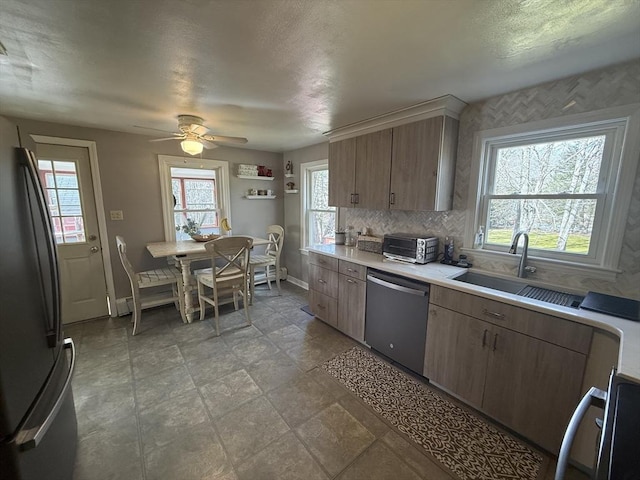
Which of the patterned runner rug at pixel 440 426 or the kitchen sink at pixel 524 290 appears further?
the kitchen sink at pixel 524 290

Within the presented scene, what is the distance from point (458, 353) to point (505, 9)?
6.70 feet

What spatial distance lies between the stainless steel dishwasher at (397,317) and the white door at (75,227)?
345 centimetres

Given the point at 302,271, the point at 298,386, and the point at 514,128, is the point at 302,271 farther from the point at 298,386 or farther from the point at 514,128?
the point at 514,128

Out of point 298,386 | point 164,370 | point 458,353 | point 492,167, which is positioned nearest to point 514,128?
A: point 492,167

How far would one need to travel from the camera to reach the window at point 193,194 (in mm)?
3660

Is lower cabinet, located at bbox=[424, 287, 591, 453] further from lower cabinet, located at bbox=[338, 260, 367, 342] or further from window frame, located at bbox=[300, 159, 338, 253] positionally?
window frame, located at bbox=[300, 159, 338, 253]

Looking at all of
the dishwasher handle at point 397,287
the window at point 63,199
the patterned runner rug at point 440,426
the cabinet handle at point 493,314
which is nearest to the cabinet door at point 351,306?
the dishwasher handle at point 397,287

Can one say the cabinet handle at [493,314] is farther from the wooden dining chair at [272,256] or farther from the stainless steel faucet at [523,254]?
the wooden dining chair at [272,256]

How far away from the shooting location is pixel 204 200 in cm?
411

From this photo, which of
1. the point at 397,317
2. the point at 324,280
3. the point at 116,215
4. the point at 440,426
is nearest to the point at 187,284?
the point at 116,215

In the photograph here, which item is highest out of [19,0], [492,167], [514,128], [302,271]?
[19,0]

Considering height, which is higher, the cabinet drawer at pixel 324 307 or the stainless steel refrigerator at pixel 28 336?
the stainless steel refrigerator at pixel 28 336

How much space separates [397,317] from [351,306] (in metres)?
0.57

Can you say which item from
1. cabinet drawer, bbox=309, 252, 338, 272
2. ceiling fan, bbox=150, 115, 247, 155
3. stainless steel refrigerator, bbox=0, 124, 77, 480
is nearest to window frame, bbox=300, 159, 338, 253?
cabinet drawer, bbox=309, 252, 338, 272
